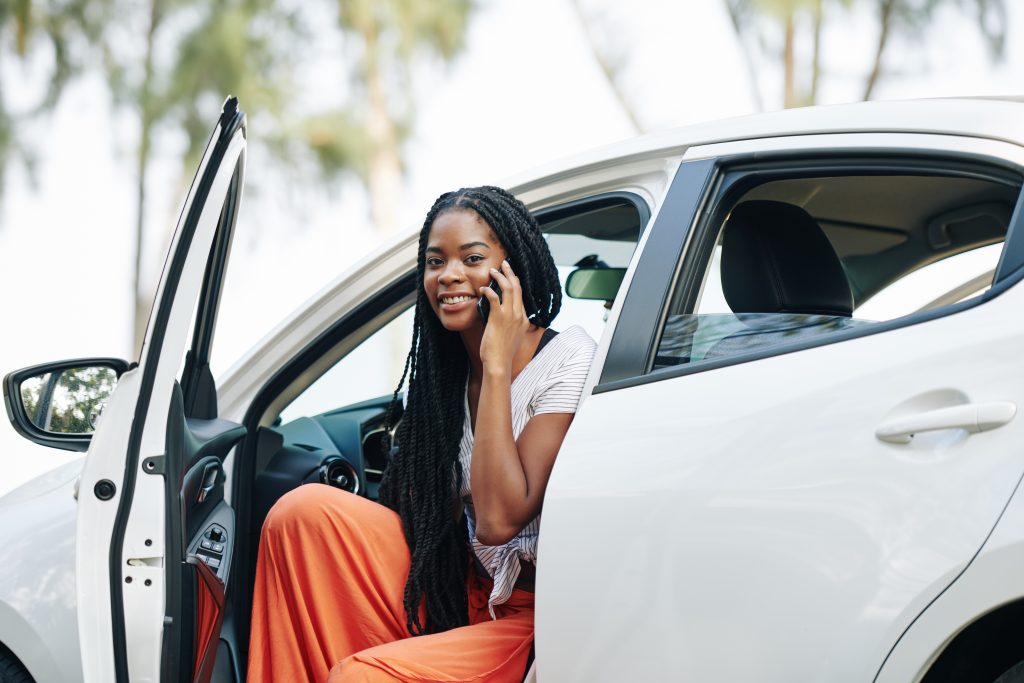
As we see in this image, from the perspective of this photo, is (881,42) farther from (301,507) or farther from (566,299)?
(301,507)

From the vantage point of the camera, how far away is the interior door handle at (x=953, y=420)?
1.40 m

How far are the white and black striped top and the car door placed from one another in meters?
0.18

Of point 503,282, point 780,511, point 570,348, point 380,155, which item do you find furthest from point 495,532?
point 380,155

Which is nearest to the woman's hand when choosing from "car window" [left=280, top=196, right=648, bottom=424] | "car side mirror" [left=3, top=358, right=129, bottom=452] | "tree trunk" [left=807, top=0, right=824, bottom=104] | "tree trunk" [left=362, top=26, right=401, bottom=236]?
"car window" [left=280, top=196, right=648, bottom=424]

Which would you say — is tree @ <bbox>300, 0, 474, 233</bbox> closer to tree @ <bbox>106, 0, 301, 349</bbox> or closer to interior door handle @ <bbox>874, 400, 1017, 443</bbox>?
tree @ <bbox>106, 0, 301, 349</bbox>

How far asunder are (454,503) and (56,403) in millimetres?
832

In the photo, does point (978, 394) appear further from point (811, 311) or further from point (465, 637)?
point (465, 637)

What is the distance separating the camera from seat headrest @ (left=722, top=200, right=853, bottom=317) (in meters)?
2.00

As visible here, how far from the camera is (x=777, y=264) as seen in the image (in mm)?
2070

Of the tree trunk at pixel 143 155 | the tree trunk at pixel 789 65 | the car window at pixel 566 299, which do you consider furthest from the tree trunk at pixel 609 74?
the car window at pixel 566 299

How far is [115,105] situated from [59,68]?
632 millimetres

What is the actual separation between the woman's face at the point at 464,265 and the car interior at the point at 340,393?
17cm

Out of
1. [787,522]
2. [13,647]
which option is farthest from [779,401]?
[13,647]

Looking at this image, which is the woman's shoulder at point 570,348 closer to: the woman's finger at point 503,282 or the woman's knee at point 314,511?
the woman's finger at point 503,282
